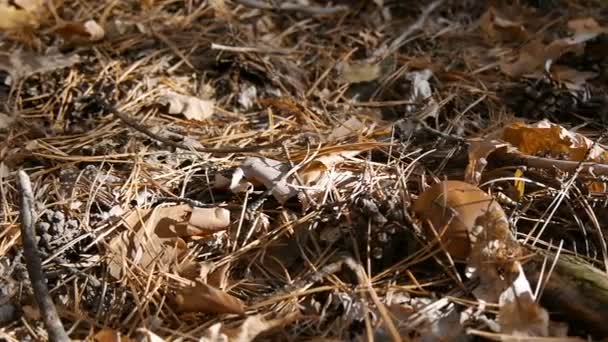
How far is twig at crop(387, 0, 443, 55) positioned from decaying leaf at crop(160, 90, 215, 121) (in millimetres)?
715

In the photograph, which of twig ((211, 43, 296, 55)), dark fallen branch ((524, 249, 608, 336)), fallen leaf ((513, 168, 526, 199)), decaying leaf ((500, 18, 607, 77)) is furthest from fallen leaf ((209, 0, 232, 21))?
dark fallen branch ((524, 249, 608, 336))

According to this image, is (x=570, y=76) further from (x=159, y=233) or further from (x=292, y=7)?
(x=159, y=233)

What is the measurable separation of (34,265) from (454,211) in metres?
0.92

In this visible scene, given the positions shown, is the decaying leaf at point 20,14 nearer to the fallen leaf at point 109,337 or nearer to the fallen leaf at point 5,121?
the fallen leaf at point 5,121

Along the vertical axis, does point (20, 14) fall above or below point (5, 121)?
above

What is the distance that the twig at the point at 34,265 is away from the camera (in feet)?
4.66

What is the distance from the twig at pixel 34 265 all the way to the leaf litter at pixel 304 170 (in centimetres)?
5

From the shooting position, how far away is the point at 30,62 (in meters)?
2.35

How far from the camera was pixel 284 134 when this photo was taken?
2129 millimetres

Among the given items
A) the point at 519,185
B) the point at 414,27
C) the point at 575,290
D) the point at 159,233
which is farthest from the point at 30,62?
the point at 575,290

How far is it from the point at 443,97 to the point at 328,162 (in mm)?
640

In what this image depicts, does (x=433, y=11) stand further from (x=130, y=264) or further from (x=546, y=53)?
(x=130, y=264)

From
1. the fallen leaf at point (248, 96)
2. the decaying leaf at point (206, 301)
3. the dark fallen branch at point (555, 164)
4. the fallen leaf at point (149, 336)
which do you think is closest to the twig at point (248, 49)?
the fallen leaf at point (248, 96)

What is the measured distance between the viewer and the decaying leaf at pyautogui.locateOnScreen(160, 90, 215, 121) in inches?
87.2
